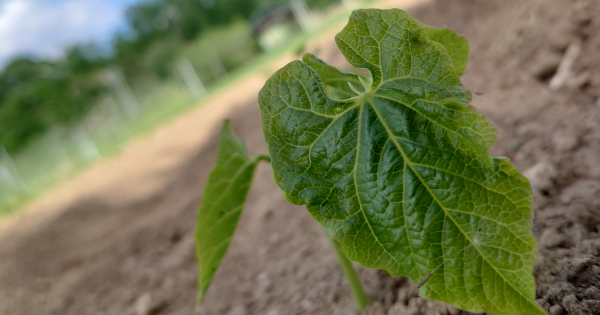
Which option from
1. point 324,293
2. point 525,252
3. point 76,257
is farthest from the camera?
point 76,257

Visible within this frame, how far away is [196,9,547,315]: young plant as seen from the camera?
0.70m

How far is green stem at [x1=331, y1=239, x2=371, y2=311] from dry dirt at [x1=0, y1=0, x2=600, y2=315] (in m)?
0.04

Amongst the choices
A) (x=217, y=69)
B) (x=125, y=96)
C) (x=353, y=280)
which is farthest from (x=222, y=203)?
(x=125, y=96)

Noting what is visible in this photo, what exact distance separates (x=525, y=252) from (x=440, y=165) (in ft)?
0.70

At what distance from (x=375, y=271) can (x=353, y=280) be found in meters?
0.28

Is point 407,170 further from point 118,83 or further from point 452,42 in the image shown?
point 118,83

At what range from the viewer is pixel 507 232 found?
0.70 meters

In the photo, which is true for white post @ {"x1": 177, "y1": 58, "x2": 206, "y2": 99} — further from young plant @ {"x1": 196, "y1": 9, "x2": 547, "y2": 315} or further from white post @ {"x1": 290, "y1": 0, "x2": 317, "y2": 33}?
young plant @ {"x1": 196, "y1": 9, "x2": 547, "y2": 315}

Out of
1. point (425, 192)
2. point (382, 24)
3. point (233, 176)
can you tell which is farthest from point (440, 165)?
point (233, 176)

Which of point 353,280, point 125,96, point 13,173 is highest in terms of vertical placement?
point 125,96

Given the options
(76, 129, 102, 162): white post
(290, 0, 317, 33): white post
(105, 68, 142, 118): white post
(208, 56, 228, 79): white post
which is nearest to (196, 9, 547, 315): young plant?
(290, 0, 317, 33): white post

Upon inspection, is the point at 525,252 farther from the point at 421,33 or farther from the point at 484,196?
the point at 421,33

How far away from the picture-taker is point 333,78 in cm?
96

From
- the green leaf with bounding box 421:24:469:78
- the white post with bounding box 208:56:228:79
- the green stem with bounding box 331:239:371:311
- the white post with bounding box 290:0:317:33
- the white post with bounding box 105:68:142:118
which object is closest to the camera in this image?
the green leaf with bounding box 421:24:469:78
